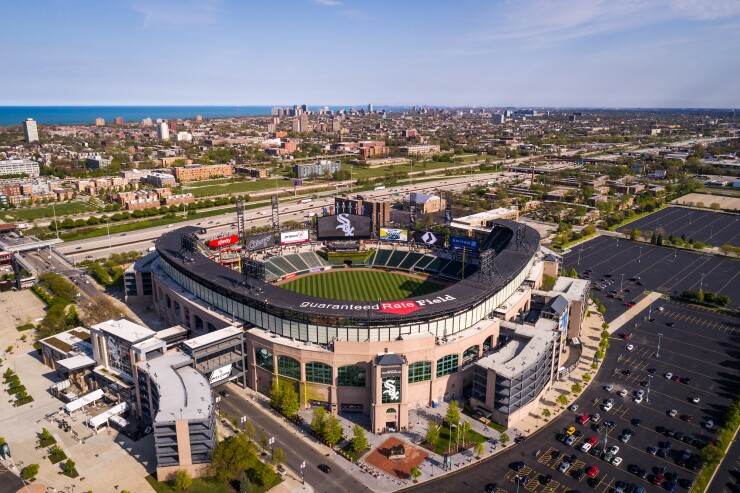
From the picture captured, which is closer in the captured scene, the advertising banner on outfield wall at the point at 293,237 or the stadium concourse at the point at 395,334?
the stadium concourse at the point at 395,334

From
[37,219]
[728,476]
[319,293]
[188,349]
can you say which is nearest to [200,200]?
[37,219]

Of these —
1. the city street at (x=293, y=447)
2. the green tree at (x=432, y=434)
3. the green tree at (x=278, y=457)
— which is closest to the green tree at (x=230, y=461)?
the green tree at (x=278, y=457)

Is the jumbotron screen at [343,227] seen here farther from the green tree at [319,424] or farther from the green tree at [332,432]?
the green tree at [332,432]

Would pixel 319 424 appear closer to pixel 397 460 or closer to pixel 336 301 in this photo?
pixel 397 460

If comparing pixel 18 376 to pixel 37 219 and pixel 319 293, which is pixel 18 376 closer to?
pixel 319 293

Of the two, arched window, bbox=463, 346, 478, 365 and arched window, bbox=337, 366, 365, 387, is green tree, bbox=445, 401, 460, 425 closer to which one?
arched window, bbox=463, 346, 478, 365
